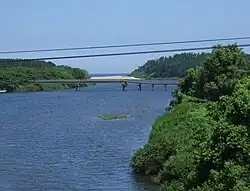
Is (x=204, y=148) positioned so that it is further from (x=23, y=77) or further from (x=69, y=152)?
(x=23, y=77)

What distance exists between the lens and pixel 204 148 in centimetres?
2244

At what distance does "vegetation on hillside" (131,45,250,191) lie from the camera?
69.2 ft

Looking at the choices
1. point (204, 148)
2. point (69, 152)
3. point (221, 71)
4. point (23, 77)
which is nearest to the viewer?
point (204, 148)

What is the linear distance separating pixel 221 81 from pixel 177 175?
25.8 m

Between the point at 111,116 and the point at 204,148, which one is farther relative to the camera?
the point at 111,116

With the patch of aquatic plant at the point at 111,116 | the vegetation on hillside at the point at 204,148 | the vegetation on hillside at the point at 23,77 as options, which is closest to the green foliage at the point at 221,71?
the vegetation on hillside at the point at 204,148

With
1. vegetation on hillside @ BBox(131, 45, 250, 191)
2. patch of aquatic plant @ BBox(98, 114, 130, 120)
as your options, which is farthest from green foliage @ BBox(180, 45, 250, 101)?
patch of aquatic plant @ BBox(98, 114, 130, 120)

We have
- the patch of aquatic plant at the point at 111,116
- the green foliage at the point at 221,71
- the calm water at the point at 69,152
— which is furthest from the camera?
the patch of aquatic plant at the point at 111,116

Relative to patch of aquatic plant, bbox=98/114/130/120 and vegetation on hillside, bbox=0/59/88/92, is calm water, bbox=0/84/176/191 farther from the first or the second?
vegetation on hillside, bbox=0/59/88/92

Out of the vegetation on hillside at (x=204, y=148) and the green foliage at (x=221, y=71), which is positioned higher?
the green foliage at (x=221, y=71)

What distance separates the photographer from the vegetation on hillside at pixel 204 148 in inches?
830

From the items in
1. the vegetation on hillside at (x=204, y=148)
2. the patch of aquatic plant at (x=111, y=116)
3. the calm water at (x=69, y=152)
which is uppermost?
the vegetation on hillside at (x=204, y=148)

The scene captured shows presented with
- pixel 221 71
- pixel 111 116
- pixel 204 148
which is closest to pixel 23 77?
pixel 111 116

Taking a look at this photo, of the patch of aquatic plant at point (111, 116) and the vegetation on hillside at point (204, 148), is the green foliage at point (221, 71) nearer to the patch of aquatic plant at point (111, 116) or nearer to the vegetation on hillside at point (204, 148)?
the vegetation on hillside at point (204, 148)
